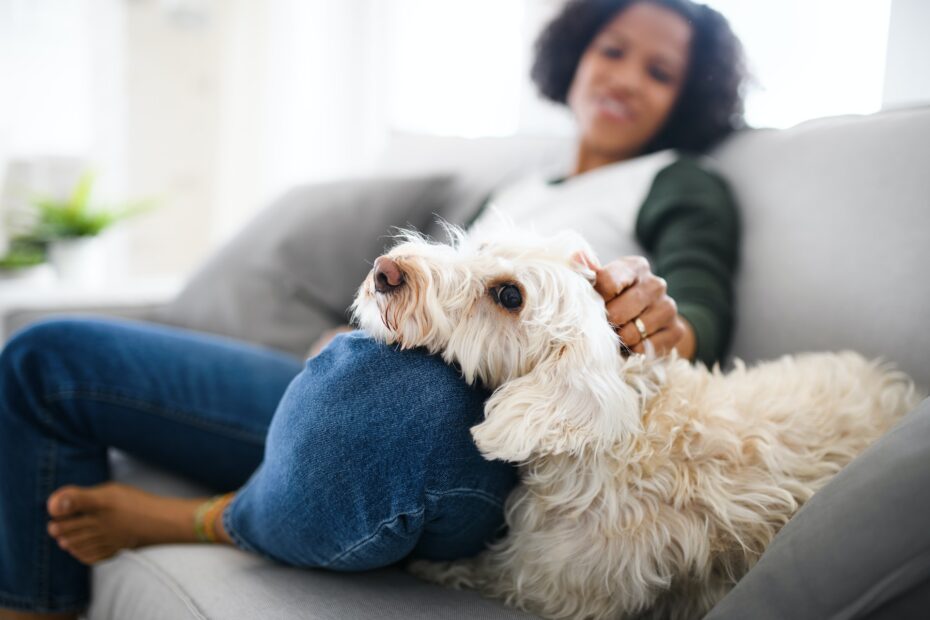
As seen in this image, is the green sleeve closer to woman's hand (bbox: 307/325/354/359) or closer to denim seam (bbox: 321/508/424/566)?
denim seam (bbox: 321/508/424/566)

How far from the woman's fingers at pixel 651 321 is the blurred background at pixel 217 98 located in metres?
1.74

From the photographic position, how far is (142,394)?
1.11 metres

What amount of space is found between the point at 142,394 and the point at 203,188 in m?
3.20

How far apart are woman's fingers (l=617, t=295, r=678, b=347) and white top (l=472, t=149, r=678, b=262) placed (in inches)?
13.0

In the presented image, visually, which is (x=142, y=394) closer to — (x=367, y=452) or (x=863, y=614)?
(x=367, y=452)

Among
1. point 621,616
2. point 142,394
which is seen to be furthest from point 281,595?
point 142,394

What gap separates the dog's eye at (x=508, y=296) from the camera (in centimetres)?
82

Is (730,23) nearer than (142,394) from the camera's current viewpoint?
No

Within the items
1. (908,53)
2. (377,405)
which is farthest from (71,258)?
(908,53)

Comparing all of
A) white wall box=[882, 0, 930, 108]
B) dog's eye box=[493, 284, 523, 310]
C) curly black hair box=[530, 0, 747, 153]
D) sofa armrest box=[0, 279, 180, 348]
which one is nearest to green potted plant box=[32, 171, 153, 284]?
sofa armrest box=[0, 279, 180, 348]

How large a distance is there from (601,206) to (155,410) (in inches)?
35.1

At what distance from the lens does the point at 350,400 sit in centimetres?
75

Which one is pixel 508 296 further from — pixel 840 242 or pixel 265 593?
pixel 840 242

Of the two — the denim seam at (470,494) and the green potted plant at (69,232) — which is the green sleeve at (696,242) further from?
the green potted plant at (69,232)
